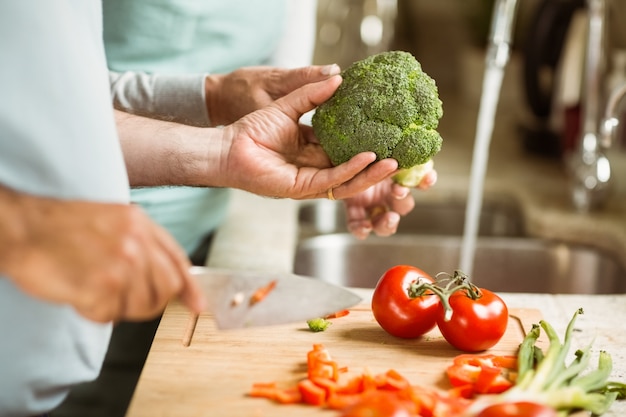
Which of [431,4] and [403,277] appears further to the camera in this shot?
[431,4]

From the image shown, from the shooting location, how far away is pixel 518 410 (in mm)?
1077

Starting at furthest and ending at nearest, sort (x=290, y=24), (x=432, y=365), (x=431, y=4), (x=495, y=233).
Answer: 1. (x=431, y=4)
2. (x=495, y=233)
3. (x=290, y=24)
4. (x=432, y=365)

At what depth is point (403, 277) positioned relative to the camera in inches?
56.4

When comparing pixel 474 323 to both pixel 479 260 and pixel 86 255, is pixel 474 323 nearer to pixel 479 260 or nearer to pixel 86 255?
pixel 86 255

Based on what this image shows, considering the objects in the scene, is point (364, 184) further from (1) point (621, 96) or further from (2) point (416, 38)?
(2) point (416, 38)

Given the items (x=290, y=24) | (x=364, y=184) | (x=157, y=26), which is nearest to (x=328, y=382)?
(x=364, y=184)

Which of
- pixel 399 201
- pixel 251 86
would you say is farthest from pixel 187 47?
pixel 399 201

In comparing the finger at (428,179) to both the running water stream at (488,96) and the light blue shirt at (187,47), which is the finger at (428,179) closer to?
the light blue shirt at (187,47)

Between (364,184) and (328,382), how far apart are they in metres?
0.37

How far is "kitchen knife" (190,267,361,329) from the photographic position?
1171mm

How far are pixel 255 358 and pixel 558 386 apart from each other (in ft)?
1.53

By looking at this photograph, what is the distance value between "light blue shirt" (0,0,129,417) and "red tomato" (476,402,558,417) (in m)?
0.55

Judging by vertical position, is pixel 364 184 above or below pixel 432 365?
above

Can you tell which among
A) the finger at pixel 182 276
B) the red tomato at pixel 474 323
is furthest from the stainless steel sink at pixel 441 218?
the finger at pixel 182 276
